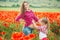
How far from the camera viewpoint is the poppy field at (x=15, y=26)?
152 cm

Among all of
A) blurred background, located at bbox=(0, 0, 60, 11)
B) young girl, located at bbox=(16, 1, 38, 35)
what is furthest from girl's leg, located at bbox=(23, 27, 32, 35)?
blurred background, located at bbox=(0, 0, 60, 11)

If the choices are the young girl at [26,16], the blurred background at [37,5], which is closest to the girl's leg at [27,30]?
the young girl at [26,16]

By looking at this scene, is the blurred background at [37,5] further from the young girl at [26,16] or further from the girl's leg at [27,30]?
the girl's leg at [27,30]

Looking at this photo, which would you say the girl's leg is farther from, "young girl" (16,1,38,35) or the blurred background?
the blurred background

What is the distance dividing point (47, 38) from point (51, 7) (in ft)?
0.95

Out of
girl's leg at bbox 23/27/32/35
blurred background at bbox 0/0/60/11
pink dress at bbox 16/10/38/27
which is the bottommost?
girl's leg at bbox 23/27/32/35

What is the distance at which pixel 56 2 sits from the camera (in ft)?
5.11

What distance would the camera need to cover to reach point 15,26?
153 cm

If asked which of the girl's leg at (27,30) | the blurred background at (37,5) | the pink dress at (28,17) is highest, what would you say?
the blurred background at (37,5)

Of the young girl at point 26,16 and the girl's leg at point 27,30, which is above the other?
the young girl at point 26,16

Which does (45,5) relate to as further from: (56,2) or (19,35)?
(19,35)

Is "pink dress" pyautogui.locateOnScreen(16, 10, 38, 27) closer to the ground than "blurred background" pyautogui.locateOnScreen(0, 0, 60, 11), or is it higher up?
closer to the ground

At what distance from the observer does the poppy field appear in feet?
4.98

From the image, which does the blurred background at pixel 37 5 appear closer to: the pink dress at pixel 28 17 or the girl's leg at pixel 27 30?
the pink dress at pixel 28 17
